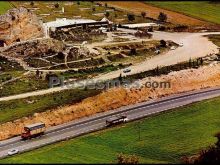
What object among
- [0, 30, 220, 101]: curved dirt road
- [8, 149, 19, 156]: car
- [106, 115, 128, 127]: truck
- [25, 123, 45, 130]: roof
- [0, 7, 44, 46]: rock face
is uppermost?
[0, 7, 44, 46]: rock face

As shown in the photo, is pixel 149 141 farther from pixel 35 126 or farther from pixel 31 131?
pixel 31 131

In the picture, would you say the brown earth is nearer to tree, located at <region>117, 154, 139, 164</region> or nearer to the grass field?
the grass field

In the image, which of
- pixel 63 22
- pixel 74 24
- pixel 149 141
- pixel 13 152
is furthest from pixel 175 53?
pixel 13 152

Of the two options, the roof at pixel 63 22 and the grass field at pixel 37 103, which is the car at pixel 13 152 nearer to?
the grass field at pixel 37 103

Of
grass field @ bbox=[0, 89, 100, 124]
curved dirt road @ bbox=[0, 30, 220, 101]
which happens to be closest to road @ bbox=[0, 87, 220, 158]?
grass field @ bbox=[0, 89, 100, 124]

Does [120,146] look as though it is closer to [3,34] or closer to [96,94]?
[96,94]

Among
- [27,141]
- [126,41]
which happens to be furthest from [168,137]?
[126,41]
